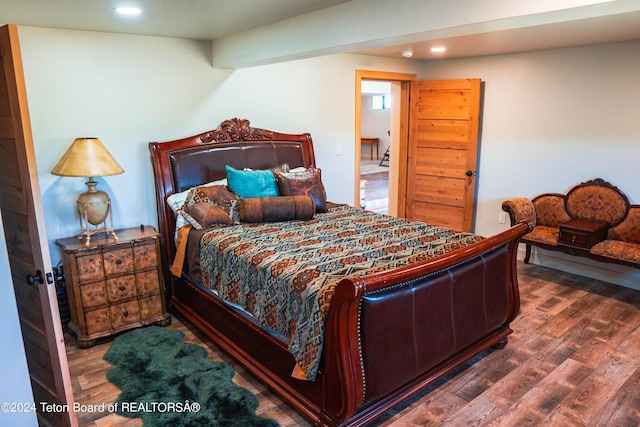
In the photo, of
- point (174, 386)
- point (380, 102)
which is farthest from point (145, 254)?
point (380, 102)

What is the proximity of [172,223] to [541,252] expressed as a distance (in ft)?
12.7

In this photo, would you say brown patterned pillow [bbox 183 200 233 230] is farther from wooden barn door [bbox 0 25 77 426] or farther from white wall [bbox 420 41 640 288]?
white wall [bbox 420 41 640 288]

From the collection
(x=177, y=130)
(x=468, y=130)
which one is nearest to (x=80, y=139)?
(x=177, y=130)

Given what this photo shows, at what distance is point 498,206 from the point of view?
5.18 m

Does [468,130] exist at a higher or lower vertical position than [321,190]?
higher

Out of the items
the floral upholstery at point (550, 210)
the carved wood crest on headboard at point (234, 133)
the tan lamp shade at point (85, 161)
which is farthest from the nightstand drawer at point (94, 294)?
the floral upholstery at point (550, 210)

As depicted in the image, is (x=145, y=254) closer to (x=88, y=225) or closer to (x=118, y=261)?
(x=118, y=261)

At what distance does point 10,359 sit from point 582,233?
14.1 feet

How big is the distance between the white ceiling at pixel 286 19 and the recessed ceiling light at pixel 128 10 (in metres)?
0.06

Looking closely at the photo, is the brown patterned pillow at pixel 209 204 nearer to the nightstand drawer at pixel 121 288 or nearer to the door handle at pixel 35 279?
the nightstand drawer at pixel 121 288

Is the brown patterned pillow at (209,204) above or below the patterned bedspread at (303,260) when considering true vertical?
above

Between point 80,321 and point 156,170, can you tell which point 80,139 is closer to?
point 156,170

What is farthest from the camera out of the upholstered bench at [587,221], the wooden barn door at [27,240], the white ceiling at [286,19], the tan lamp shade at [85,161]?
the upholstered bench at [587,221]

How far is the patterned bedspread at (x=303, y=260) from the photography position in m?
2.24
